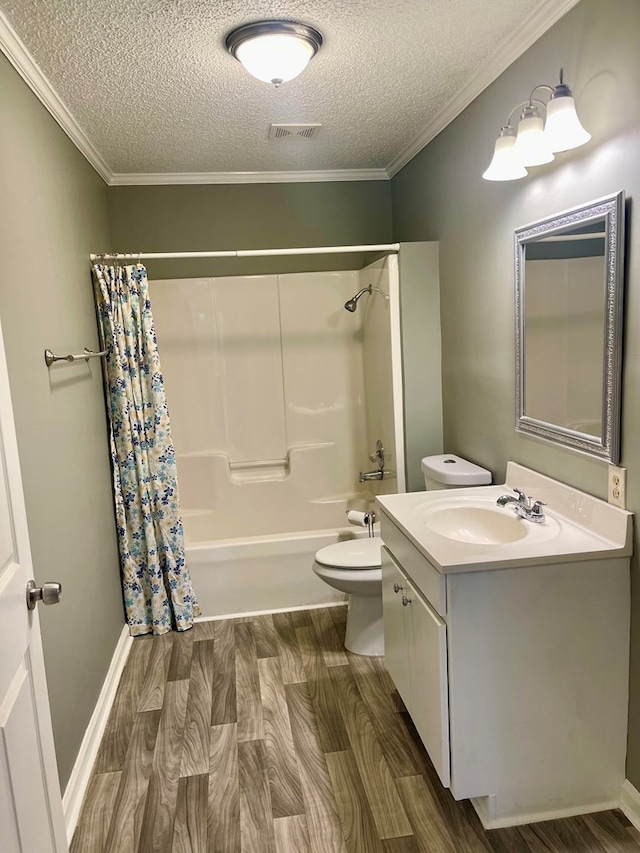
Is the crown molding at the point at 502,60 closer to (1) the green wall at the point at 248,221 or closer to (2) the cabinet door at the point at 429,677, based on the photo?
(1) the green wall at the point at 248,221

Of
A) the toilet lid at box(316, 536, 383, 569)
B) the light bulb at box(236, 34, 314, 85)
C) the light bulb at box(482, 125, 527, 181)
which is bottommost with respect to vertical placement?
the toilet lid at box(316, 536, 383, 569)

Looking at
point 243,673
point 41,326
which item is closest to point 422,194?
point 41,326

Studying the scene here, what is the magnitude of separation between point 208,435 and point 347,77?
2141 mm

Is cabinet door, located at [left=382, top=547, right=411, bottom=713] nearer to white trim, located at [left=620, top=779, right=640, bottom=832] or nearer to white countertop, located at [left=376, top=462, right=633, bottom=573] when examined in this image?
white countertop, located at [left=376, top=462, right=633, bottom=573]

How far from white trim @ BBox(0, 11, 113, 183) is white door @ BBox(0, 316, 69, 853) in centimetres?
112

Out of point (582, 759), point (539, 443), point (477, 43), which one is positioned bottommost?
A: point (582, 759)

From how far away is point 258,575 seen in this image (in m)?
3.23

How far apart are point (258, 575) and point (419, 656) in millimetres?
1472

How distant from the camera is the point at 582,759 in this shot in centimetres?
177

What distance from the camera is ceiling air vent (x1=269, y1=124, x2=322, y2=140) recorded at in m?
2.74

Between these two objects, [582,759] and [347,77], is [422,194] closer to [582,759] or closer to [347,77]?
[347,77]

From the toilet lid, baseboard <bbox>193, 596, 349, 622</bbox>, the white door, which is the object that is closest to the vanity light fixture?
Answer: the white door

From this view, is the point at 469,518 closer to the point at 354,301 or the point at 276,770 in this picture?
the point at 276,770

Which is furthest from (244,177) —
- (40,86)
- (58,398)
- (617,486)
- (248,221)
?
(617,486)
